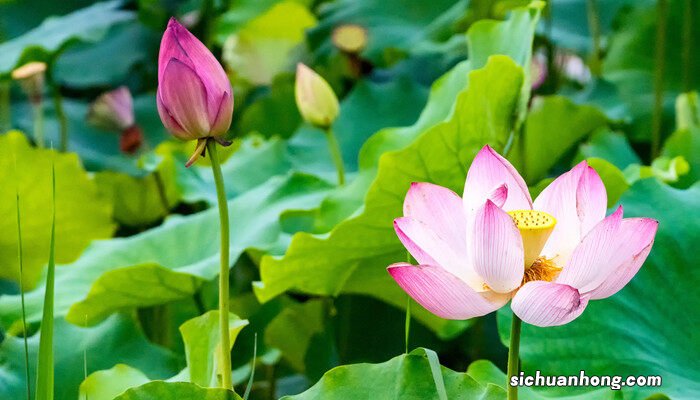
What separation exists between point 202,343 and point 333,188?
0.59 meters

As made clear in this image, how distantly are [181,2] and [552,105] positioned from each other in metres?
1.49

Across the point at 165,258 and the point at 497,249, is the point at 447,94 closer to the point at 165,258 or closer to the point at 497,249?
the point at 165,258

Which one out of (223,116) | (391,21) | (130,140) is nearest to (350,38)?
(391,21)

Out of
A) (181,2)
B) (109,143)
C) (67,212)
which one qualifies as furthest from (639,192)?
(181,2)

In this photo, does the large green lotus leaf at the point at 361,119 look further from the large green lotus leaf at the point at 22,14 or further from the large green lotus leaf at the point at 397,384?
the large green lotus leaf at the point at 22,14

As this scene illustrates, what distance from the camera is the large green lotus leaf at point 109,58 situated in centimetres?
251

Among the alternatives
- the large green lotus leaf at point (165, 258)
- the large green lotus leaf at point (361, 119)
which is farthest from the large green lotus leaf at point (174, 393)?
the large green lotus leaf at point (361, 119)

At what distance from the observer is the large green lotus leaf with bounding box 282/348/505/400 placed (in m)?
0.73

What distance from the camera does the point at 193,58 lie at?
2.31 feet

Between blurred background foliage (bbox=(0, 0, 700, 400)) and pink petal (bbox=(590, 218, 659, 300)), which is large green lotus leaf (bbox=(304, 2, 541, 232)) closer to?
blurred background foliage (bbox=(0, 0, 700, 400))

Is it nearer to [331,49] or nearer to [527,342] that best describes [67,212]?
[331,49]

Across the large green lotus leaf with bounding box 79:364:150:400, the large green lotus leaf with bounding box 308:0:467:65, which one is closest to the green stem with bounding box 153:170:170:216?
the large green lotus leaf with bounding box 308:0:467:65

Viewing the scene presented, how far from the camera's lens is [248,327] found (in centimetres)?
141

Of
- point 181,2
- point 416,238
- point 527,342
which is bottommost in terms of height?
point 181,2
